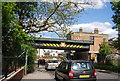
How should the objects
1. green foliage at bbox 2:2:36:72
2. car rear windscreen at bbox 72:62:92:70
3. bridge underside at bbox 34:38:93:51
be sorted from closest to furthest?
green foliage at bbox 2:2:36:72
car rear windscreen at bbox 72:62:92:70
bridge underside at bbox 34:38:93:51

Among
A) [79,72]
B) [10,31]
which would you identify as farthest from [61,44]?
[79,72]

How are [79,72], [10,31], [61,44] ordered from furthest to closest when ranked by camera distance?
[61,44] < [10,31] < [79,72]

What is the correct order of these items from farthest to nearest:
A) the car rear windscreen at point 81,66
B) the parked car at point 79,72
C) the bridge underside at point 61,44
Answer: the bridge underside at point 61,44
the car rear windscreen at point 81,66
the parked car at point 79,72

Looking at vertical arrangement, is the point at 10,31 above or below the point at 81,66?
above

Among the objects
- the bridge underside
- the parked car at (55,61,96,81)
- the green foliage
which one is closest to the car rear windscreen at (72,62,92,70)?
the parked car at (55,61,96,81)

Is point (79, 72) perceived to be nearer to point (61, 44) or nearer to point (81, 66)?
point (81, 66)

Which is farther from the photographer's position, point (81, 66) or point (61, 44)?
point (61, 44)

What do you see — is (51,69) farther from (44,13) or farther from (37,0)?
(37,0)

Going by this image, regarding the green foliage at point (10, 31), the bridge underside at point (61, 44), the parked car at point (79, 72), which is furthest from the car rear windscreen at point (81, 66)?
the bridge underside at point (61, 44)

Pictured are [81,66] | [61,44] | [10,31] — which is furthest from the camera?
[61,44]

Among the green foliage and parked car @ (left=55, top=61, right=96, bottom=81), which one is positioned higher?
the green foliage

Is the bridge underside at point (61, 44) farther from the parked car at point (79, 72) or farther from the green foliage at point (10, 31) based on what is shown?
the parked car at point (79, 72)

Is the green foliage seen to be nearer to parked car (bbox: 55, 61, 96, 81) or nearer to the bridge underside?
parked car (bbox: 55, 61, 96, 81)

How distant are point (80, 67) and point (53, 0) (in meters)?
9.74
